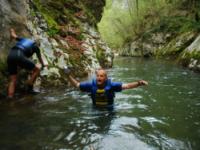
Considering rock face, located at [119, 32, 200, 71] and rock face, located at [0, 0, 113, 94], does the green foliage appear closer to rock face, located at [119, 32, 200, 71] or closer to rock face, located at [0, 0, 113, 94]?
rock face, located at [119, 32, 200, 71]

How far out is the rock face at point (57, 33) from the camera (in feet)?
31.3

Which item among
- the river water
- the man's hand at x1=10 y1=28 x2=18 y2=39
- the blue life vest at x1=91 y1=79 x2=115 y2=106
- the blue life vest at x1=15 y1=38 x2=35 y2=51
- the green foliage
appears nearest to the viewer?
the river water

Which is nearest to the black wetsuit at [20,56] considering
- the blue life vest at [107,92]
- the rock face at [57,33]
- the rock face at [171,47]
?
the rock face at [57,33]

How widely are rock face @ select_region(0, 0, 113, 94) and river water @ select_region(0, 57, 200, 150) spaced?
1725 mm

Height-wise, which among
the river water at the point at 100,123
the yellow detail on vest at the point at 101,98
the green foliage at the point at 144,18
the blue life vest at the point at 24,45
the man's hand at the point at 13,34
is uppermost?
the green foliage at the point at 144,18

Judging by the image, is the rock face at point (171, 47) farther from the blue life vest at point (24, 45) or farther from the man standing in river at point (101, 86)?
the blue life vest at point (24, 45)

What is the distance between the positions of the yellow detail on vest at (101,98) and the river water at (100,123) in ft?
0.79

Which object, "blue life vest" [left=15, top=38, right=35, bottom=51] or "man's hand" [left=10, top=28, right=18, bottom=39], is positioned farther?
"man's hand" [left=10, top=28, right=18, bottom=39]

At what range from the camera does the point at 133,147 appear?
502cm

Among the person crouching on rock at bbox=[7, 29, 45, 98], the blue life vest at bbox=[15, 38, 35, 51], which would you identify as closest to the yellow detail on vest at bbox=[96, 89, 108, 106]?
the person crouching on rock at bbox=[7, 29, 45, 98]

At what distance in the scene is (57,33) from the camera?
47.3 feet

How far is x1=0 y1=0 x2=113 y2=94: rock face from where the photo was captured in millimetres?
9542

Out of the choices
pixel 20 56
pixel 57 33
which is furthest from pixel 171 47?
pixel 20 56

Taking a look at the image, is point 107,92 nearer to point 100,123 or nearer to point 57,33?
point 100,123
